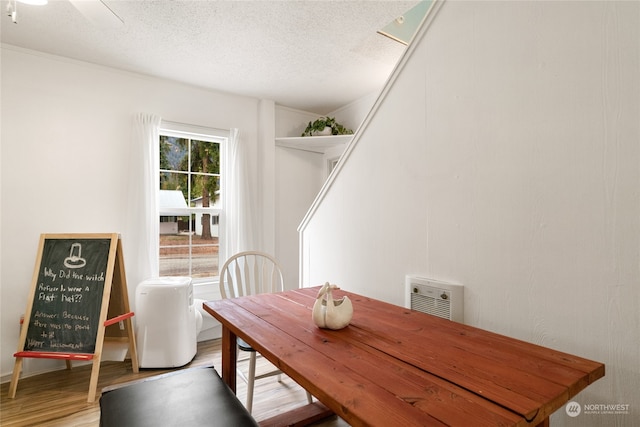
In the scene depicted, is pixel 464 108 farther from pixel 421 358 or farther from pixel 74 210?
pixel 74 210

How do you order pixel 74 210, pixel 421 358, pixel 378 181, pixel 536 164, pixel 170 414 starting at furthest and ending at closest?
pixel 74 210
pixel 378 181
pixel 536 164
pixel 170 414
pixel 421 358

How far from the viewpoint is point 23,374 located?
7.86ft

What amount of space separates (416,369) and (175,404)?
83 centimetres

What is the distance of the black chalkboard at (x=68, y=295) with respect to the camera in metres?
2.24

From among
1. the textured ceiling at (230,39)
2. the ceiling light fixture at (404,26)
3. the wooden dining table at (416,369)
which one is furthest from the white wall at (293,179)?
the wooden dining table at (416,369)

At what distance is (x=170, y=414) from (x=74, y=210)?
91.9 inches

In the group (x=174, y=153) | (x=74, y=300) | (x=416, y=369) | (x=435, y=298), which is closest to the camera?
(x=416, y=369)

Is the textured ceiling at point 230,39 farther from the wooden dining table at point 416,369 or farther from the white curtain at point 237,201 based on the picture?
the wooden dining table at point 416,369

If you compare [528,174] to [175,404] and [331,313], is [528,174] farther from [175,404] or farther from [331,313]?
[175,404]

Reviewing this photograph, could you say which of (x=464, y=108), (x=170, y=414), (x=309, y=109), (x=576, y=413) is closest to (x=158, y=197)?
(x=309, y=109)

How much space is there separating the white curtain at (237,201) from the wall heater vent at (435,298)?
2.15m

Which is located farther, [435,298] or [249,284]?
[249,284]

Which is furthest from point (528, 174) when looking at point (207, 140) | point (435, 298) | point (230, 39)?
point (207, 140)

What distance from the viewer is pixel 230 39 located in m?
2.33
